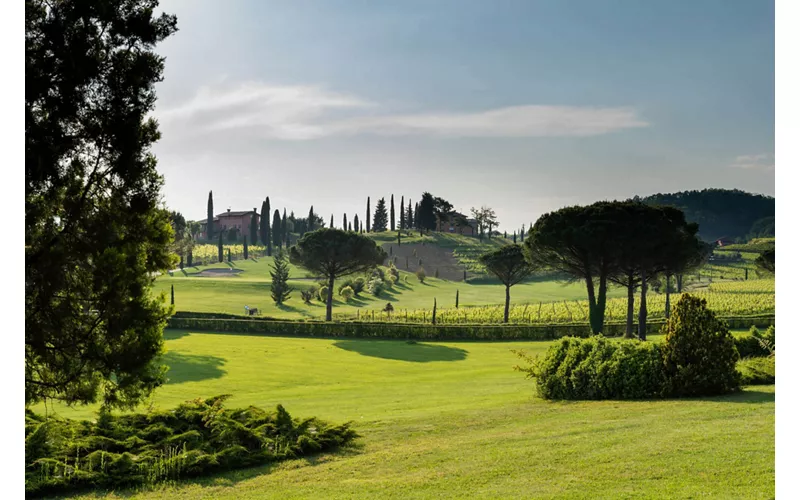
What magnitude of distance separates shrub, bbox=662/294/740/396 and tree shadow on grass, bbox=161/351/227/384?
41.7ft

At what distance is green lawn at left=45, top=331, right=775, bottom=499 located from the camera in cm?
660

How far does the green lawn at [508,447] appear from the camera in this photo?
6.60m

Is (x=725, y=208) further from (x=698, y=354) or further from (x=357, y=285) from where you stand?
(x=698, y=354)

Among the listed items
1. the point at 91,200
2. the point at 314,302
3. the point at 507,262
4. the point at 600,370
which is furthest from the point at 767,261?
the point at 91,200

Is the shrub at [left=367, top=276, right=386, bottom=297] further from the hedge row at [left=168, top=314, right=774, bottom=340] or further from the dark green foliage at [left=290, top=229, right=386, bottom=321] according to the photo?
the hedge row at [left=168, top=314, right=774, bottom=340]

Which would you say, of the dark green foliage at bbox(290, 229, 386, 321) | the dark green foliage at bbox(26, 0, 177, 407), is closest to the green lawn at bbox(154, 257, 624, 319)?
the dark green foliage at bbox(290, 229, 386, 321)

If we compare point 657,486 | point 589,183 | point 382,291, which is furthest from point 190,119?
point 382,291

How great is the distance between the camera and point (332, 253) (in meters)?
43.5

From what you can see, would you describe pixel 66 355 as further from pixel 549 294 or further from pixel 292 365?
pixel 549 294

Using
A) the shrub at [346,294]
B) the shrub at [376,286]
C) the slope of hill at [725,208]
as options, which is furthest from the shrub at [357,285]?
the slope of hill at [725,208]

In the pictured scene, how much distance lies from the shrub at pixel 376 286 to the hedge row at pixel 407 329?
27574 mm

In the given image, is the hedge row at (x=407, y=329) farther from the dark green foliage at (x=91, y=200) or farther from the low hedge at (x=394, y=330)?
the dark green foliage at (x=91, y=200)

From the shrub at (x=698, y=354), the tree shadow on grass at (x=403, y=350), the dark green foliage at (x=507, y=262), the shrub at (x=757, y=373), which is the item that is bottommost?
the tree shadow on grass at (x=403, y=350)

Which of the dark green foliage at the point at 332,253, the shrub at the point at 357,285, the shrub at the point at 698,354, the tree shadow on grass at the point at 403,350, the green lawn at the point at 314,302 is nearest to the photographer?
the shrub at the point at 698,354
